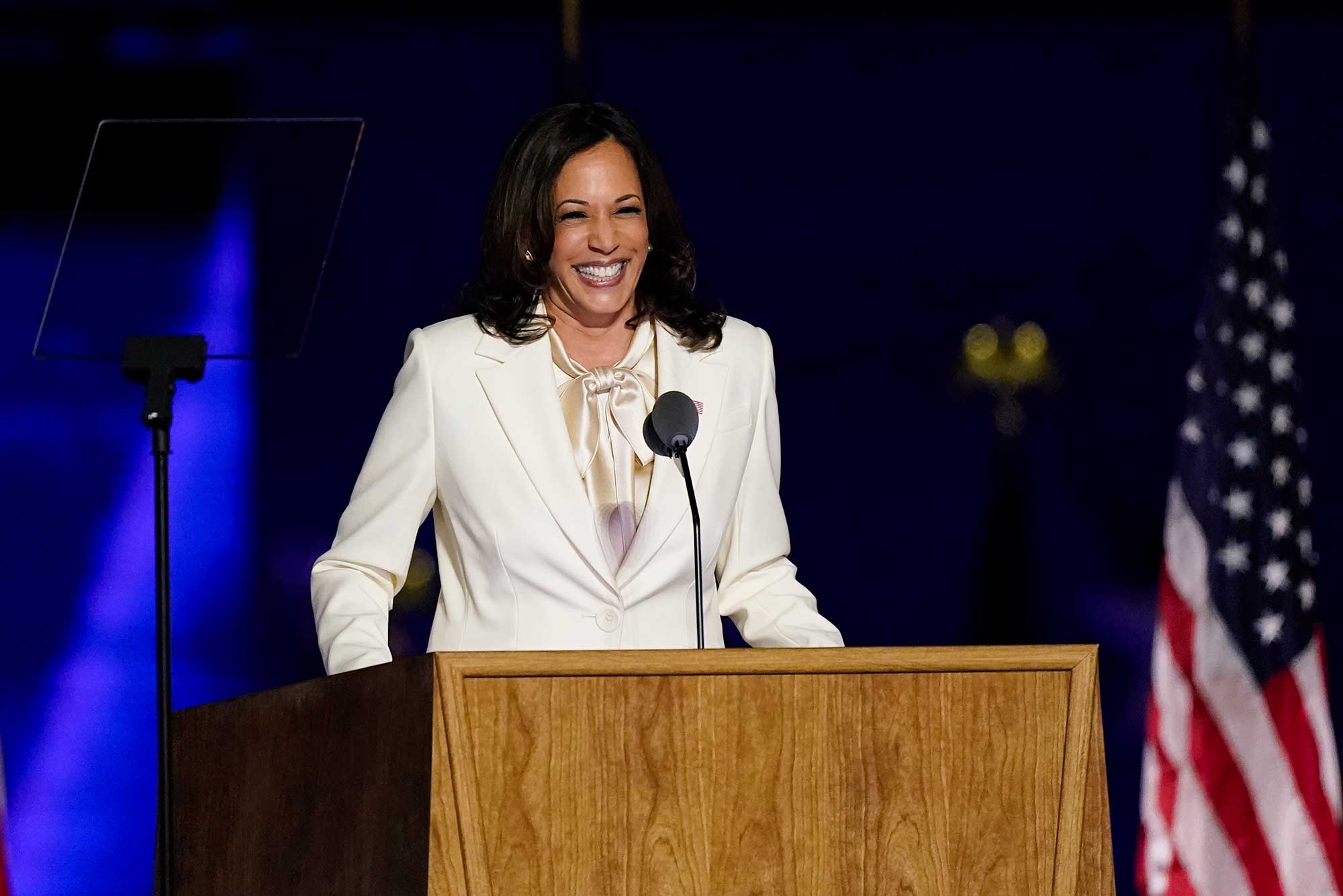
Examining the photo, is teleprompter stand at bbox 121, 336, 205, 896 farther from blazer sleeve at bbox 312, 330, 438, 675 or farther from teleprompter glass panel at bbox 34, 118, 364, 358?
teleprompter glass panel at bbox 34, 118, 364, 358

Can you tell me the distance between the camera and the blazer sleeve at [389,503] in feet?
6.90

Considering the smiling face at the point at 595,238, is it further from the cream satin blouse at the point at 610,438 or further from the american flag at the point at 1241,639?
the american flag at the point at 1241,639

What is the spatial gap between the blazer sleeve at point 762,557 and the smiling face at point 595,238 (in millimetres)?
214

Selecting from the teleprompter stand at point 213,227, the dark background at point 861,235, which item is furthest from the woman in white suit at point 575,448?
the dark background at point 861,235

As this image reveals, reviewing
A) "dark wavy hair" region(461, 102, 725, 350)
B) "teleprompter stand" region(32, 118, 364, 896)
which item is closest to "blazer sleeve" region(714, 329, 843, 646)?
"dark wavy hair" region(461, 102, 725, 350)

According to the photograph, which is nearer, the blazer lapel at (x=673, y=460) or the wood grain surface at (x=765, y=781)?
the wood grain surface at (x=765, y=781)

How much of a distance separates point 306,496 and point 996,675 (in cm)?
224

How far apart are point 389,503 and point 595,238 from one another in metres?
0.41

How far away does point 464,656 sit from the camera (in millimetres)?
1417

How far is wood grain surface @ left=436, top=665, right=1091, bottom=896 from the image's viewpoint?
1.42 metres

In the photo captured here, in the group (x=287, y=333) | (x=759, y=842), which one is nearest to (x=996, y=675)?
(x=759, y=842)

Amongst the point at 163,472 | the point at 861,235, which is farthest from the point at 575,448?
the point at 861,235

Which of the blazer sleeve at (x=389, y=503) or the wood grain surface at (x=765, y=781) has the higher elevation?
the blazer sleeve at (x=389, y=503)

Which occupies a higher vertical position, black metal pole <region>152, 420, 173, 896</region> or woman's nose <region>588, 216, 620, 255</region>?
woman's nose <region>588, 216, 620, 255</region>
